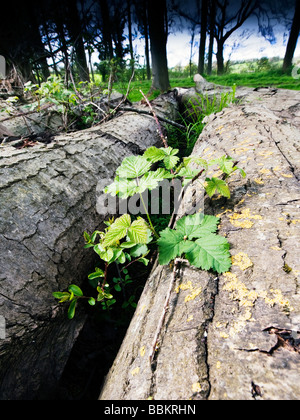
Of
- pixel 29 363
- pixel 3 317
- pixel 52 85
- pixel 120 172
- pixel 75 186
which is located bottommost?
pixel 29 363

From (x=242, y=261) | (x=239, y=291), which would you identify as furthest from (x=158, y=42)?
(x=239, y=291)

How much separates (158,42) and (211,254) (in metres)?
7.64

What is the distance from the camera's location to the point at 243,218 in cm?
93

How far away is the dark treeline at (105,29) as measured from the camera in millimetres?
4766

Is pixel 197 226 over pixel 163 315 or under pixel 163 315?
over

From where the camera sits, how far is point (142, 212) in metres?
2.01

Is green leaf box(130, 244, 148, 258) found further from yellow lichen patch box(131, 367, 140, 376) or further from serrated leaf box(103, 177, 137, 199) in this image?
yellow lichen patch box(131, 367, 140, 376)

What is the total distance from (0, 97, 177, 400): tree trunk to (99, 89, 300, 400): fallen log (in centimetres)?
40

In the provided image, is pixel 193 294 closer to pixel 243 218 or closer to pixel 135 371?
pixel 135 371

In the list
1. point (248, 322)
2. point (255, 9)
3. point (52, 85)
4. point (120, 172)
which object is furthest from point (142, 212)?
point (255, 9)

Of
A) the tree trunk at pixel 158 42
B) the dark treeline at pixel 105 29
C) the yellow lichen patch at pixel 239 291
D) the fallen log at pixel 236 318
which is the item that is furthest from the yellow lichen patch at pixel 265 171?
the tree trunk at pixel 158 42

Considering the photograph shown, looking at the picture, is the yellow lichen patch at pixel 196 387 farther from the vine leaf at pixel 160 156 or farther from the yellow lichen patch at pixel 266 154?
the yellow lichen patch at pixel 266 154

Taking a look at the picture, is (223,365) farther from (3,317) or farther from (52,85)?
(52,85)

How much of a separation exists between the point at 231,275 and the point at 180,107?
4.38m
